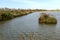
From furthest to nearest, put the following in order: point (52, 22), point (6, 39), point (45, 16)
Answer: point (45, 16) < point (52, 22) < point (6, 39)

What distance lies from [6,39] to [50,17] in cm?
1631

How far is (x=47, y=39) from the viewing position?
1551cm

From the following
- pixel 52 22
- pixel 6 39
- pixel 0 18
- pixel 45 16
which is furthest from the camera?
pixel 0 18

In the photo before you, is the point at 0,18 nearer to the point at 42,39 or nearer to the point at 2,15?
the point at 2,15

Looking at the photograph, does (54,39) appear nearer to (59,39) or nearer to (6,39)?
(59,39)

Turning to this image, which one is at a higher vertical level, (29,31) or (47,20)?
(29,31)

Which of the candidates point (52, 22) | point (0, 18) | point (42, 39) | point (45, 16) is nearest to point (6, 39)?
point (42, 39)

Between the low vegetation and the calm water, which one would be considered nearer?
the calm water

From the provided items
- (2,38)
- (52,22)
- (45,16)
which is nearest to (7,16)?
(45,16)

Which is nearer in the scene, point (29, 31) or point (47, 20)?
point (29, 31)

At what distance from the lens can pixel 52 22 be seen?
1158 inches

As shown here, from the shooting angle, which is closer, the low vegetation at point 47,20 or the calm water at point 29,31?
the calm water at point 29,31

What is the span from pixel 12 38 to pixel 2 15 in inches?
838

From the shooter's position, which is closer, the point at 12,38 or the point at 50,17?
the point at 12,38
